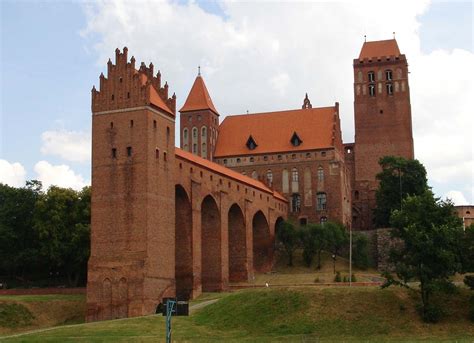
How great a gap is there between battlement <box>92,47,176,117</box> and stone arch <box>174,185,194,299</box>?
25.3 feet

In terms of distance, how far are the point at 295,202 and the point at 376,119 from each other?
58.6 feet

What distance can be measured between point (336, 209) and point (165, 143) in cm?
3395

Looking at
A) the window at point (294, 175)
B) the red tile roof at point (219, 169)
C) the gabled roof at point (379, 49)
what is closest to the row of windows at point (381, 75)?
the gabled roof at point (379, 49)

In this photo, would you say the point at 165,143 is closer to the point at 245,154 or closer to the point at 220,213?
the point at 220,213

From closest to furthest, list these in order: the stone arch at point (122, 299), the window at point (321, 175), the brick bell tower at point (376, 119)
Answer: the stone arch at point (122, 299), the window at point (321, 175), the brick bell tower at point (376, 119)

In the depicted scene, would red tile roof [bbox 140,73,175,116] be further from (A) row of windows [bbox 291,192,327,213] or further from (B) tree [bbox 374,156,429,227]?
(B) tree [bbox 374,156,429,227]

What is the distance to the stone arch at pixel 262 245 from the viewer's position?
273 ft

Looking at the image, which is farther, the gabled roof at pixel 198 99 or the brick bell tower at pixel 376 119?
the brick bell tower at pixel 376 119

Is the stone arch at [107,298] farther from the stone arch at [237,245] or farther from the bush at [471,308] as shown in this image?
the bush at [471,308]

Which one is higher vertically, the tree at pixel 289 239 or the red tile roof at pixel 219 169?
the red tile roof at pixel 219 169

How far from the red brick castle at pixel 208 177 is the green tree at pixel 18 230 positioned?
15.7m

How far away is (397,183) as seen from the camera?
287 ft

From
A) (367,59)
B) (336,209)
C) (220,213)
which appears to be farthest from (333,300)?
(367,59)

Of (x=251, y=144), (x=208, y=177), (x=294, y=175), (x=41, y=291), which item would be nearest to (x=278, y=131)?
(x=251, y=144)
